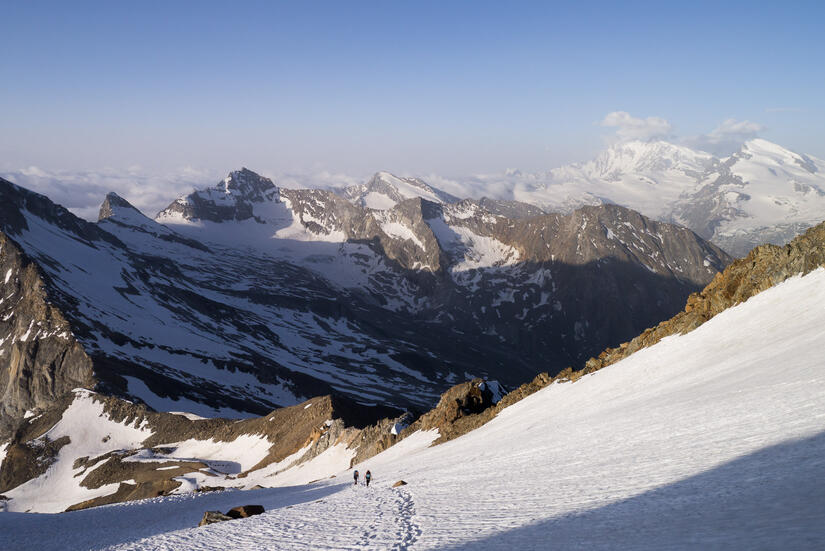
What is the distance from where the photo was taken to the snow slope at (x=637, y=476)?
1268 centimetres

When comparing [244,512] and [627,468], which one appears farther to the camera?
[244,512]

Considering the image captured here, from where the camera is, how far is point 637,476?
1742 centimetres

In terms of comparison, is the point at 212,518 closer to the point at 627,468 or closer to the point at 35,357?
the point at 627,468

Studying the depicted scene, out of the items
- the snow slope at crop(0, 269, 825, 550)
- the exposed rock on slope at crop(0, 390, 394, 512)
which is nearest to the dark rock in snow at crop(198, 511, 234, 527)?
the snow slope at crop(0, 269, 825, 550)

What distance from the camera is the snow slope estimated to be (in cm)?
1268

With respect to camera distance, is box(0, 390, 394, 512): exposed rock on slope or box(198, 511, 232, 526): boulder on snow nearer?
box(198, 511, 232, 526): boulder on snow

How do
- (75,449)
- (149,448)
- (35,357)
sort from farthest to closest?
(35,357) → (75,449) → (149,448)

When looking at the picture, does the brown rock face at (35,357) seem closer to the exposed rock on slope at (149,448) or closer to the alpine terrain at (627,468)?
the exposed rock on slope at (149,448)

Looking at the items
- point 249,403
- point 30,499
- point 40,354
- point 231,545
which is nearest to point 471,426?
point 231,545

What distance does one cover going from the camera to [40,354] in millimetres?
154125

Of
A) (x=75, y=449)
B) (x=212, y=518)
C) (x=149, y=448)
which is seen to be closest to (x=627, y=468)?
(x=212, y=518)

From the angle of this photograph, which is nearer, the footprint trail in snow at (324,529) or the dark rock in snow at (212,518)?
the footprint trail in snow at (324,529)

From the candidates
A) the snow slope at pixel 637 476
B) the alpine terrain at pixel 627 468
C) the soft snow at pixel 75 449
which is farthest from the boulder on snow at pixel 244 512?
the soft snow at pixel 75 449

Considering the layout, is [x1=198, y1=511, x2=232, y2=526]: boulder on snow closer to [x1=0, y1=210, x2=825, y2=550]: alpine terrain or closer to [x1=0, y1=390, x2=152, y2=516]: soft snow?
[x1=0, y1=210, x2=825, y2=550]: alpine terrain
